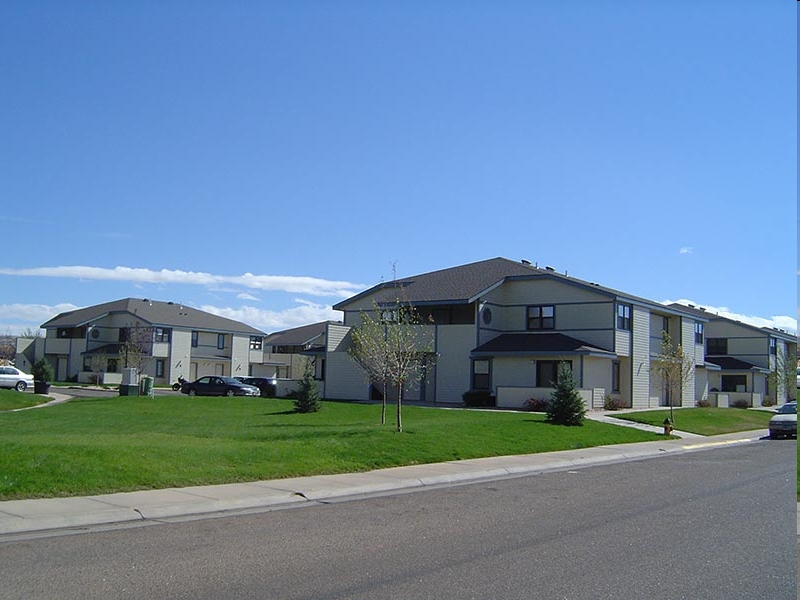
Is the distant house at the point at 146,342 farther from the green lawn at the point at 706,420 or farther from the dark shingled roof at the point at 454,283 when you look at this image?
the green lawn at the point at 706,420

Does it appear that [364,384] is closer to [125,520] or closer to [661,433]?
[661,433]

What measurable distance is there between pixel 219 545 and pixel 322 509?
3.33m

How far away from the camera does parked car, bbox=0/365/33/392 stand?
174 ft

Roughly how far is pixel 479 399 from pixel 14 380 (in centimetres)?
3093

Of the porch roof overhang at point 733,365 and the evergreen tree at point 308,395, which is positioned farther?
the porch roof overhang at point 733,365

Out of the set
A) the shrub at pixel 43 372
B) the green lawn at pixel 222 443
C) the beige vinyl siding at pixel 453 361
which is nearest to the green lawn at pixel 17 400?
the green lawn at pixel 222 443

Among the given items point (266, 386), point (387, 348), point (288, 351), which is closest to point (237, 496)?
point (387, 348)

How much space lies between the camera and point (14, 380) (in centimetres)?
5334

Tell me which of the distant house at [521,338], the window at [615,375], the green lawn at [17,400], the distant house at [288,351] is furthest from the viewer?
the distant house at [288,351]

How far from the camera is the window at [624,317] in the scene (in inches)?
1743

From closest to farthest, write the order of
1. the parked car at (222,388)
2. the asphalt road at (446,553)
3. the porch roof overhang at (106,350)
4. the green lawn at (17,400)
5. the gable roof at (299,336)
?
the asphalt road at (446,553) < the green lawn at (17,400) < the parked car at (222,388) < the porch roof overhang at (106,350) < the gable roof at (299,336)

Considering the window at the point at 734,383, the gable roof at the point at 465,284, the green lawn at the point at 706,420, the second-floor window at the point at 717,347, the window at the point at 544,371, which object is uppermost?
the gable roof at the point at 465,284

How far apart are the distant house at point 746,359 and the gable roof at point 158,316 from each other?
4179cm

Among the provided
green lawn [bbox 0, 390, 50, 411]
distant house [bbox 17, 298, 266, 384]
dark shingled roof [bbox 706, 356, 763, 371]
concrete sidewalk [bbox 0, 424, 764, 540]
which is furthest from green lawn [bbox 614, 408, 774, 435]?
distant house [bbox 17, 298, 266, 384]
